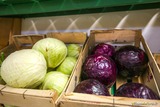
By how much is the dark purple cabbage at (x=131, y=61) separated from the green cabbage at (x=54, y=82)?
280 millimetres

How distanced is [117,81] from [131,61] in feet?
0.47

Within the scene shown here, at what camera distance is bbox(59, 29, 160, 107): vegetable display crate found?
0.49 metres

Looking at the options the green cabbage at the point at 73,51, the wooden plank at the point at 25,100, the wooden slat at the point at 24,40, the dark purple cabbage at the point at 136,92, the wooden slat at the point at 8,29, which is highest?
the wooden slat at the point at 8,29

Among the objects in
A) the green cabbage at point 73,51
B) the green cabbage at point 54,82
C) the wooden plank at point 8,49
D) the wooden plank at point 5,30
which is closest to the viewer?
the green cabbage at point 54,82

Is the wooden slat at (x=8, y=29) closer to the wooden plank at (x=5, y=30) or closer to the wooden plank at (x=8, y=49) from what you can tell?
the wooden plank at (x=5, y=30)

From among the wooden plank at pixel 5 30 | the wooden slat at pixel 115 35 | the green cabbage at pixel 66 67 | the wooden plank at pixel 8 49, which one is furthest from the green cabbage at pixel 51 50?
the wooden plank at pixel 5 30

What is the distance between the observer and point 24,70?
0.64 m

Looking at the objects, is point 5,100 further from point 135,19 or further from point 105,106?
point 135,19

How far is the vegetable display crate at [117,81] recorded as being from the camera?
0.49 metres

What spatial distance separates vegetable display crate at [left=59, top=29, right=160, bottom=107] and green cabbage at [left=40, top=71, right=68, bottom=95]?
0.05 meters

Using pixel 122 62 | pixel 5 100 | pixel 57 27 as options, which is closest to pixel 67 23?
pixel 57 27

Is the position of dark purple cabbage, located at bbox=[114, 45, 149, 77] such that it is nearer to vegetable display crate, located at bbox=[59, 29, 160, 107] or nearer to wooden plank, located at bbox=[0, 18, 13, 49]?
vegetable display crate, located at bbox=[59, 29, 160, 107]

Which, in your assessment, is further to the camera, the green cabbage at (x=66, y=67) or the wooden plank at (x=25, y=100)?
the green cabbage at (x=66, y=67)

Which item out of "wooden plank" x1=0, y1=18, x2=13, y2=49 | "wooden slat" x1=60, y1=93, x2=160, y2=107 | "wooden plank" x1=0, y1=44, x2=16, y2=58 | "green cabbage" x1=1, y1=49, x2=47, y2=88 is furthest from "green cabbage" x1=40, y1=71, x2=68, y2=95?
"wooden plank" x1=0, y1=18, x2=13, y2=49
